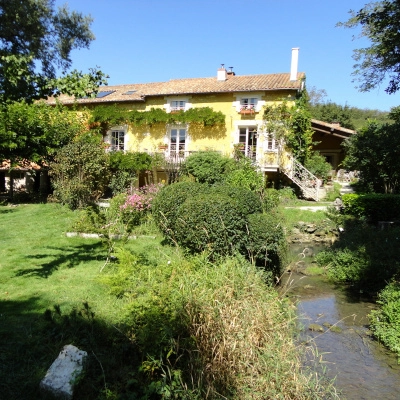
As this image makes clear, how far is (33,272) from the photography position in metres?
6.23

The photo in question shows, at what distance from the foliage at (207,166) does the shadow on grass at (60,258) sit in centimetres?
921

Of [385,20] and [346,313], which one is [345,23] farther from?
[346,313]

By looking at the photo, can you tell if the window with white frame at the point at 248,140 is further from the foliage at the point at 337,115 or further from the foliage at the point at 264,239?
the foliage at the point at 337,115

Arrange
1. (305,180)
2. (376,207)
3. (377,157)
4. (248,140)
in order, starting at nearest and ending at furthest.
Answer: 1. (376,207)
2. (377,157)
3. (305,180)
4. (248,140)

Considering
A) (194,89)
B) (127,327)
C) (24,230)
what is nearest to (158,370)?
(127,327)

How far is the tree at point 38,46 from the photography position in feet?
11.9

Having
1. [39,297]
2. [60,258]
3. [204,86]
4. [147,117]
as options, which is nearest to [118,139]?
[147,117]

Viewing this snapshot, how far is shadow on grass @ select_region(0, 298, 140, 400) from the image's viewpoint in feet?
11.3

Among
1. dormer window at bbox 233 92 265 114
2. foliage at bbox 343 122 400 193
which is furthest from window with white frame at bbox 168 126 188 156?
foliage at bbox 343 122 400 193

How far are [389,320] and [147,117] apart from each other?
687 inches

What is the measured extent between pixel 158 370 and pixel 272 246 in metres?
3.58

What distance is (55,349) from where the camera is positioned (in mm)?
3896

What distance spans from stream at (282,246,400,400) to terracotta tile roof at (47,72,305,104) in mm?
12933

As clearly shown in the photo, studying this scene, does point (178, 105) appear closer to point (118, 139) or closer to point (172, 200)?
point (118, 139)
